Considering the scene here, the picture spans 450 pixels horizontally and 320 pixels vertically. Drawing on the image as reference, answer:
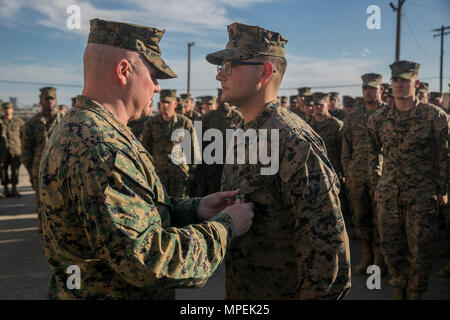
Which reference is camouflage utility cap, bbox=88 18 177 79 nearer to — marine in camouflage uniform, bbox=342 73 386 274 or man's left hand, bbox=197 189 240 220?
man's left hand, bbox=197 189 240 220

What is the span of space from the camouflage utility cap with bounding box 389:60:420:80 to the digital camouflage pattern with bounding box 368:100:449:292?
0.32m

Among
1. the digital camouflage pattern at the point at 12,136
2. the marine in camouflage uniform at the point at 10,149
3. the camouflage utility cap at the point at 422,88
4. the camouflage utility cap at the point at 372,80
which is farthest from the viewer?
the digital camouflage pattern at the point at 12,136

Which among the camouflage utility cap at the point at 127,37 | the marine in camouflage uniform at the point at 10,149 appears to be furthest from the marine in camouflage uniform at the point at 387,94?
the marine in camouflage uniform at the point at 10,149

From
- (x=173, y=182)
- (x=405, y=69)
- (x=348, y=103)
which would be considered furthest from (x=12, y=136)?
(x=405, y=69)

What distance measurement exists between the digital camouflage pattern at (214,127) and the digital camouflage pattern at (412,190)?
4.22 meters

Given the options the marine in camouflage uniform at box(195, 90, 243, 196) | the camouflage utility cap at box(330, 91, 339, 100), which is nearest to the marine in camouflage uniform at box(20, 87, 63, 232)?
the marine in camouflage uniform at box(195, 90, 243, 196)

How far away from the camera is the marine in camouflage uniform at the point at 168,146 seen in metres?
6.96

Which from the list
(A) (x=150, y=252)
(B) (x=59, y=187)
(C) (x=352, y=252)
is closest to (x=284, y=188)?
(A) (x=150, y=252)

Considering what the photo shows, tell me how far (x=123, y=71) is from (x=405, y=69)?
141 inches

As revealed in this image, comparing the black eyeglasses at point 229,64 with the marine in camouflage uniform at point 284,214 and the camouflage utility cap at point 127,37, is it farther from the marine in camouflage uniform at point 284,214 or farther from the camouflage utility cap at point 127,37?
the camouflage utility cap at point 127,37

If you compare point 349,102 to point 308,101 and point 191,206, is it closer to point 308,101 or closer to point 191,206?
point 308,101

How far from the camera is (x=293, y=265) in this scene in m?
2.13

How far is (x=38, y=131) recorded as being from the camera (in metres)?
7.39

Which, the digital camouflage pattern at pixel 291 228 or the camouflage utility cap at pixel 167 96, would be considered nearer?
the digital camouflage pattern at pixel 291 228
